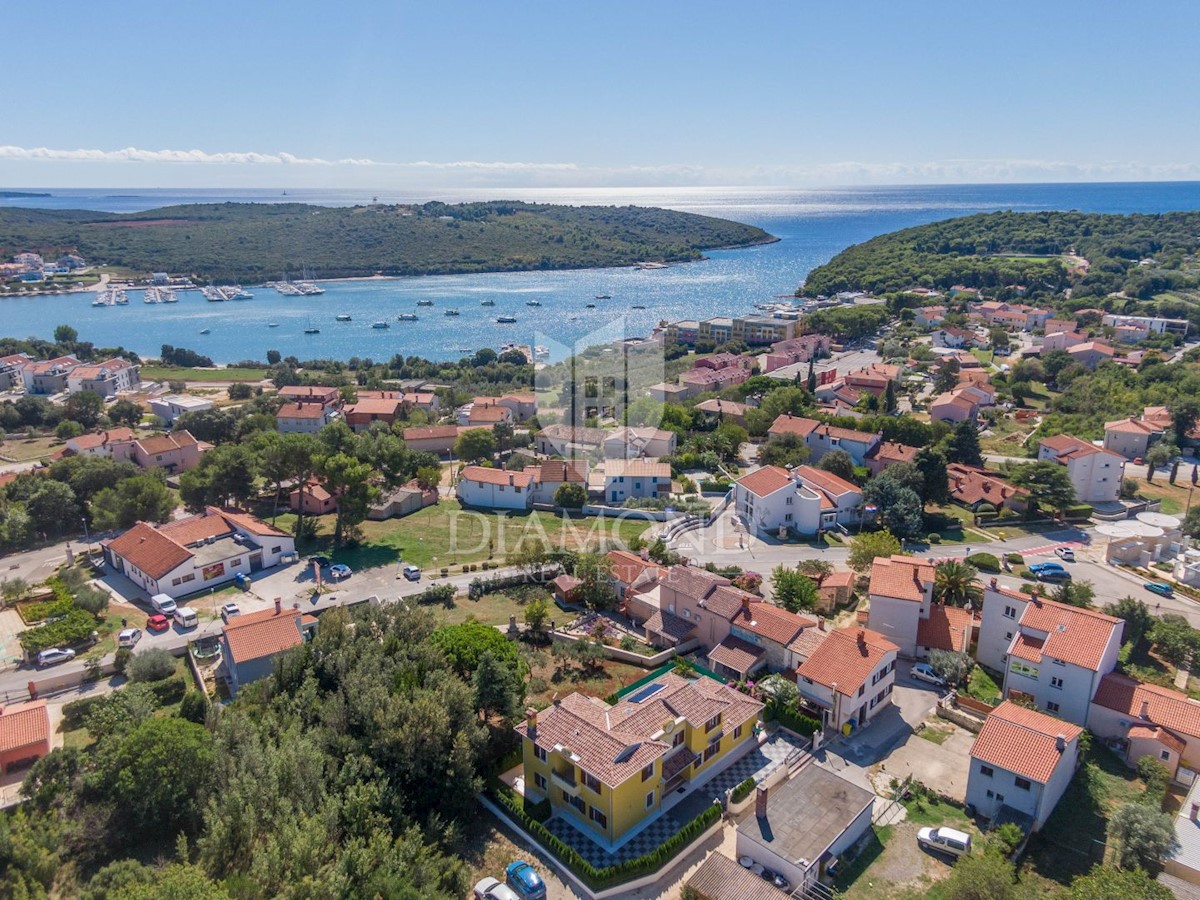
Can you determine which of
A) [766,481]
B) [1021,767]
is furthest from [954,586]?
[766,481]

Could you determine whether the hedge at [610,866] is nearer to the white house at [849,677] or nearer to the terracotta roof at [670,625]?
the white house at [849,677]

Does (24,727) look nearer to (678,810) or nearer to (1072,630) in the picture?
(678,810)

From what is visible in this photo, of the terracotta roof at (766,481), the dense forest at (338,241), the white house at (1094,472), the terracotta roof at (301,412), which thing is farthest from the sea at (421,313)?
the white house at (1094,472)

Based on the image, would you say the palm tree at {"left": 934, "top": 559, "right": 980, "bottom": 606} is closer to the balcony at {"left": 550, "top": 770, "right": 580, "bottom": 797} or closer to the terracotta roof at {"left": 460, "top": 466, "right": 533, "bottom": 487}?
the balcony at {"left": 550, "top": 770, "right": 580, "bottom": 797}

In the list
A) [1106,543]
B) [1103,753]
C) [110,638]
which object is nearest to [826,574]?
[1103,753]

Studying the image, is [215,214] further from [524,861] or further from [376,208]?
[524,861]

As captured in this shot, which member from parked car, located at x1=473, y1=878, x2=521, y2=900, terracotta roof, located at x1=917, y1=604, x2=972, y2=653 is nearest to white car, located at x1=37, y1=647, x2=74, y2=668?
parked car, located at x1=473, y1=878, x2=521, y2=900
